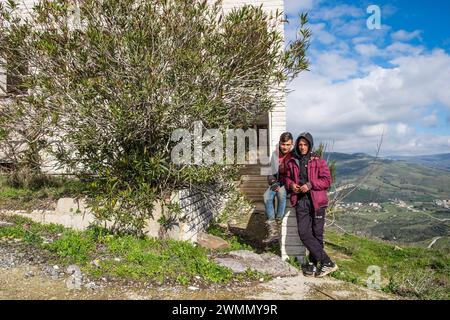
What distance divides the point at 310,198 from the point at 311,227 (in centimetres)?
52

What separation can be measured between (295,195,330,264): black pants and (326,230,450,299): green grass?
0.49 m

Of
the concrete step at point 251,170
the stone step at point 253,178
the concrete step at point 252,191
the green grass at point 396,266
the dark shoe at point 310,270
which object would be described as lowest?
the green grass at point 396,266

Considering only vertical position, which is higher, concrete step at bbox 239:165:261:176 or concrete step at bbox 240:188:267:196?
concrete step at bbox 239:165:261:176

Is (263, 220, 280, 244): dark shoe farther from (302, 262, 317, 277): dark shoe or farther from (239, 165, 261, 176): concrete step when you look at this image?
(239, 165, 261, 176): concrete step

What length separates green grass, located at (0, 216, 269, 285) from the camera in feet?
17.1

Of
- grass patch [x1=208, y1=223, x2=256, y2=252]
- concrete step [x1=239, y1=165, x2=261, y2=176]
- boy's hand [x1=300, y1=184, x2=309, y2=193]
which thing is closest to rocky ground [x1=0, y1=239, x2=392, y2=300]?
boy's hand [x1=300, y1=184, x2=309, y2=193]

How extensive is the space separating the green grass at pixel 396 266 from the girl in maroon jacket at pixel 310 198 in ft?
1.40

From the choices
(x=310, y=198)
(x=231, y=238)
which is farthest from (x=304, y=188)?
(x=231, y=238)

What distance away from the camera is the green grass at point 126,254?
5.20 m

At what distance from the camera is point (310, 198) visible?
596cm

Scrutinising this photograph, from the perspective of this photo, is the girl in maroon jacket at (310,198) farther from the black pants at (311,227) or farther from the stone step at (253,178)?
the stone step at (253,178)

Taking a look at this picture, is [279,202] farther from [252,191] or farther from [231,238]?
[252,191]

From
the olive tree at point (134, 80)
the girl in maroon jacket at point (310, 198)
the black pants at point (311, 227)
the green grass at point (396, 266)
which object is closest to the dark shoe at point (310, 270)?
the girl in maroon jacket at point (310, 198)

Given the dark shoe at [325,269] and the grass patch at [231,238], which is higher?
the dark shoe at [325,269]
